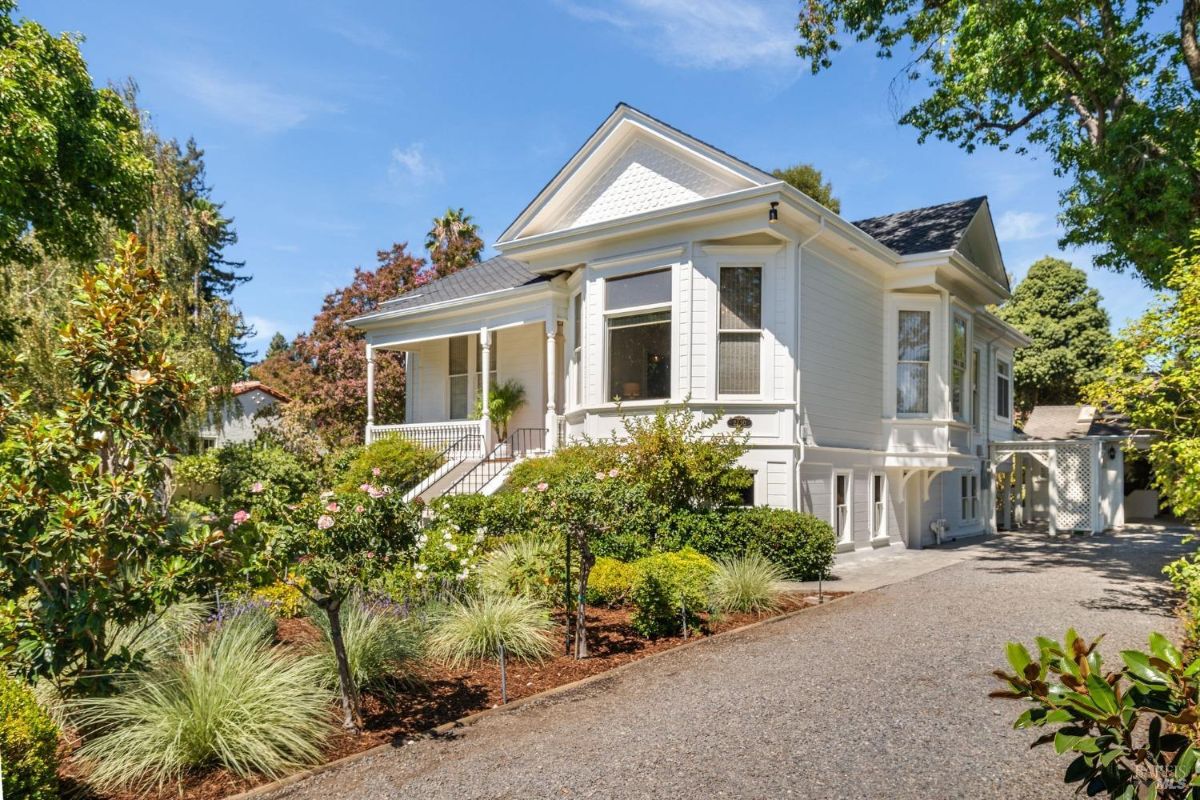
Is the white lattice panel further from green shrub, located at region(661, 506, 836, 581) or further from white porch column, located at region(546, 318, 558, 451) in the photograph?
white porch column, located at region(546, 318, 558, 451)

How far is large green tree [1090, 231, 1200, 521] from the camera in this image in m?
7.33

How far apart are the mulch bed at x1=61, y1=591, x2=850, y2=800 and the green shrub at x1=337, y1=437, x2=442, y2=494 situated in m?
8.54

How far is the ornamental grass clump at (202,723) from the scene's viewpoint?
4.32 metres

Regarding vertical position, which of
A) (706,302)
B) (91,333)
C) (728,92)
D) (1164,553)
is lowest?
(1164,553)

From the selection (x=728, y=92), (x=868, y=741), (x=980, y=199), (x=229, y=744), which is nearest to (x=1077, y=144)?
(x=980, y=199)

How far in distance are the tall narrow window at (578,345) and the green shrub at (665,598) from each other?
6.63 meters

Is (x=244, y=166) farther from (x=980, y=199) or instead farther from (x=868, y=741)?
(x=980, y=199)

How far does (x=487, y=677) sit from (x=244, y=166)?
4.73 metres

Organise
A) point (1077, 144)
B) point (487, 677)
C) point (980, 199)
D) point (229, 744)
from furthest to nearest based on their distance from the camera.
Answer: point (980, 199)
point (1077, 144)
point (487, 677)
point (229, 744)

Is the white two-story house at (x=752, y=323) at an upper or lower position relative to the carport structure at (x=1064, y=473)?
upper

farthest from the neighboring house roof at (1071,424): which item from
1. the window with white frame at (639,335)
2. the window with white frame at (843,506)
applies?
the window with white frame at (639,335)

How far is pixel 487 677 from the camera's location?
247 inches

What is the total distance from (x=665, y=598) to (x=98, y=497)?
500 centimetres

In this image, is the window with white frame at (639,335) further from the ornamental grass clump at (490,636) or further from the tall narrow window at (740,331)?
the ornamental grass clump at (490,636)
